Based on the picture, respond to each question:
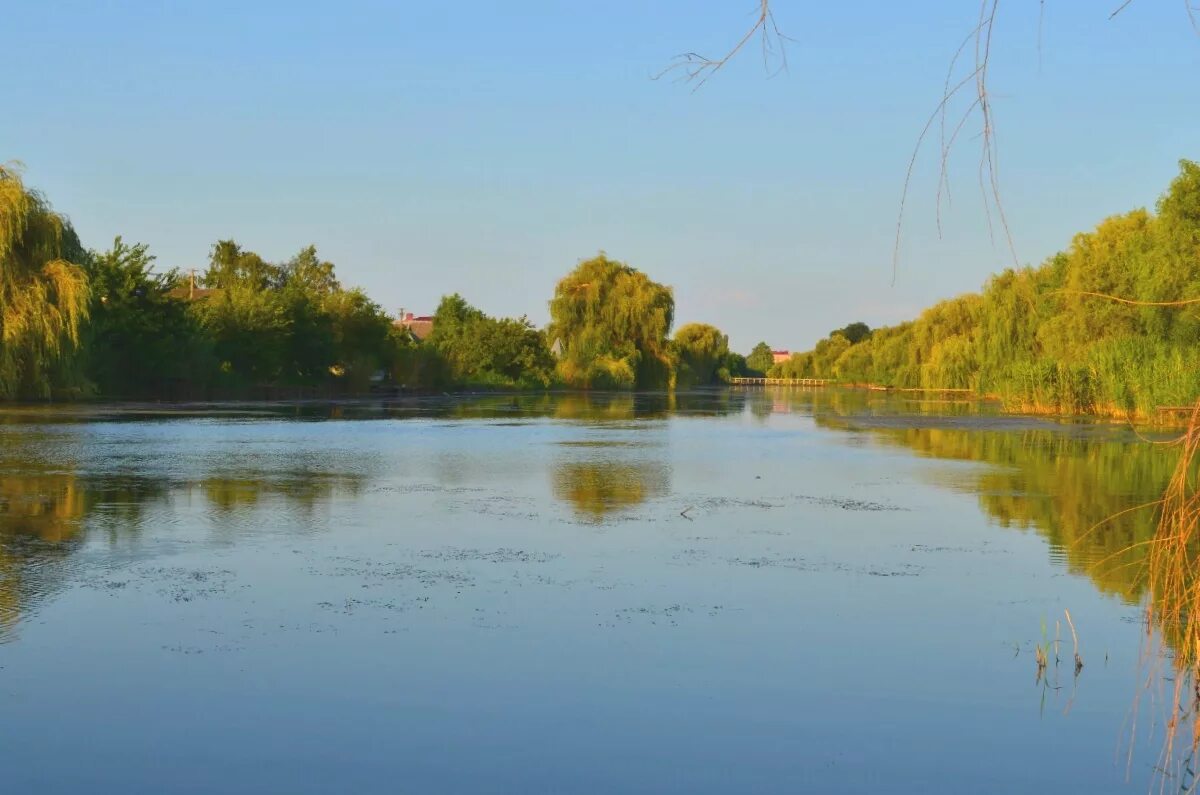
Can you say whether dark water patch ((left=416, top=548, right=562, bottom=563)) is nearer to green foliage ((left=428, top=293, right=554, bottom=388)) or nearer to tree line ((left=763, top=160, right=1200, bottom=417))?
tree line ((left=763, top=160, right=1200, bottom=417))

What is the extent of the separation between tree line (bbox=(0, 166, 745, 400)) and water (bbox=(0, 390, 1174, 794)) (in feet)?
72.4

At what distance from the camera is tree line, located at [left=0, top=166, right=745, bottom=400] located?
38844mm

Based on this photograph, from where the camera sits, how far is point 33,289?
38.2 metres

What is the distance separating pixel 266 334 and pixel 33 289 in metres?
22.5

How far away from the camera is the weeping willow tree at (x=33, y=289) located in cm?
3784

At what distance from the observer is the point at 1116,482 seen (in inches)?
779

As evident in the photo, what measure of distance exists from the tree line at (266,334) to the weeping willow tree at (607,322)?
0.30 ft

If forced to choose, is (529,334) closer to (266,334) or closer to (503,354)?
(503,354)

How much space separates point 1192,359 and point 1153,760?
32001 millimetres

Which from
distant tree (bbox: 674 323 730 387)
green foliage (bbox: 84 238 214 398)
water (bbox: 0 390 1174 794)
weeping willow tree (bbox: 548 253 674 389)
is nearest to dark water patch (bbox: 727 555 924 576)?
water (bbox: 0 390 1174 794)

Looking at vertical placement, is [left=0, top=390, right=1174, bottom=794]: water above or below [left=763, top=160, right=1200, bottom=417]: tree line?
below

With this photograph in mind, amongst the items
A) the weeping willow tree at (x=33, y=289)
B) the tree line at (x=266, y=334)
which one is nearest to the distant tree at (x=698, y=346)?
the tree line at (x=266, y=334)

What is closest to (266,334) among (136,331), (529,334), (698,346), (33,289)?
(136,331)

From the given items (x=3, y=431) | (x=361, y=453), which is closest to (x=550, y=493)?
(x=361, y=453)
